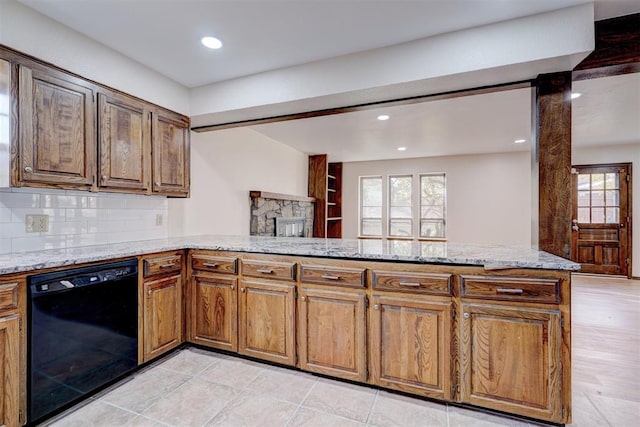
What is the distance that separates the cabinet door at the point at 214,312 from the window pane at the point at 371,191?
5.31 meters

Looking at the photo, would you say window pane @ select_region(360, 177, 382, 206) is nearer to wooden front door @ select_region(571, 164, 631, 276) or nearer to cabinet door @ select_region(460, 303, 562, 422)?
wooden front door @ select_region(571, 164, 631, 276)

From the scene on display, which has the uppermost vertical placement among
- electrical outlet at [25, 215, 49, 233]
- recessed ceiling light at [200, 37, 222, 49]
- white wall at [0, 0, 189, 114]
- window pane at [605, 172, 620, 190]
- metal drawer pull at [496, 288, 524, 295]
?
recessed ceiling light at [200, 37, 222, 49]

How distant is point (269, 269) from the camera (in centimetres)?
238

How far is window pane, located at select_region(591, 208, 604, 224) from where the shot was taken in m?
5.88

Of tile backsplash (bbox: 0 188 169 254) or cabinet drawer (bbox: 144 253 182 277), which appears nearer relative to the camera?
tile backsplash (bbox: 0 188 169 254)

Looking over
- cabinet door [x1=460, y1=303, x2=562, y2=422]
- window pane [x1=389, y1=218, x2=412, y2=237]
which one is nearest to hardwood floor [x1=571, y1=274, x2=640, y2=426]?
cabinet door [x1=460, y1=303, x2=562, y2=422]

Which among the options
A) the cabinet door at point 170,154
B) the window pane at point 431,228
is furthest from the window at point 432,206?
the cabinet door at point 170,154

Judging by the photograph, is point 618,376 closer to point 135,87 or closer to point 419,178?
point 135,87

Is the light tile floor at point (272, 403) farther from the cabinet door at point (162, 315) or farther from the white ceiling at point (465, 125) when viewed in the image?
the white ceiling at point (465, 125)

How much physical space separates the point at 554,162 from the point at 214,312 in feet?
8.91

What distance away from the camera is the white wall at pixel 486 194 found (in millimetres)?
6262

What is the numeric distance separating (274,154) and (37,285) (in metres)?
3.86

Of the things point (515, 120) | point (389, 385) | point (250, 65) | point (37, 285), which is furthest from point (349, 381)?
point (515, 120)

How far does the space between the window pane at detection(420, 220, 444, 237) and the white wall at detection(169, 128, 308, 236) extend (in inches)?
131
